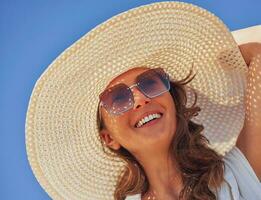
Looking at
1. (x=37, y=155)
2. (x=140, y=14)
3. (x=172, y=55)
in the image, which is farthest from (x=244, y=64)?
(x=37, y=155)

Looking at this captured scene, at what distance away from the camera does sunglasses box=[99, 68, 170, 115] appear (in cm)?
202

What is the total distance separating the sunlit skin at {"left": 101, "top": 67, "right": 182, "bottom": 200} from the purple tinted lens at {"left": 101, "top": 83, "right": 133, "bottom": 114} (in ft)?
0.08

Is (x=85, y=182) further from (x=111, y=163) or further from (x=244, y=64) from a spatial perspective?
(x=244, y=64)

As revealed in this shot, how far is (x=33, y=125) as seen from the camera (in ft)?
6.95

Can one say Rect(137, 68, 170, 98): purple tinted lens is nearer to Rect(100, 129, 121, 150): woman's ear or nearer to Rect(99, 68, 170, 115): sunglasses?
Rect(99, 68, 170, 115): sunglasses

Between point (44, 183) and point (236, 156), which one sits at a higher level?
point (44, 183)

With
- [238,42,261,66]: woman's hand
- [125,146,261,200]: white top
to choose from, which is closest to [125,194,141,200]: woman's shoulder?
[125,146,261,200]: white top

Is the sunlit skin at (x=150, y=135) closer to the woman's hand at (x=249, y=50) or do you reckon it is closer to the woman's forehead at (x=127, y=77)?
the woman's forehead at (x=127, y=77)

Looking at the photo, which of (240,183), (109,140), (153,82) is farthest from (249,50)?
(109,140)

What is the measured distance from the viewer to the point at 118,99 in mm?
2027

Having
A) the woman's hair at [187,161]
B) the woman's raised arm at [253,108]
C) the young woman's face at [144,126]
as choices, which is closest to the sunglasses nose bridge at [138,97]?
the young woman's face at [144,126]

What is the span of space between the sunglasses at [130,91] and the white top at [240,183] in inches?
13.4

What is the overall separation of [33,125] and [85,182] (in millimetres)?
328

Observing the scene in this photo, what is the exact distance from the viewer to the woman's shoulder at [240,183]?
6.63ft
